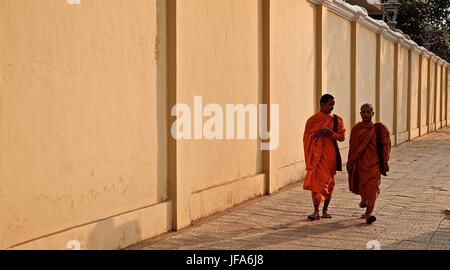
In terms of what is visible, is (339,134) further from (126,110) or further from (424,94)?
(424,94)

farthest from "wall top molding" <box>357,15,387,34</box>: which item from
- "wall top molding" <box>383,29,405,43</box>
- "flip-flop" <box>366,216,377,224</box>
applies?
"flip-flop" <box>366,216,377,224</box>

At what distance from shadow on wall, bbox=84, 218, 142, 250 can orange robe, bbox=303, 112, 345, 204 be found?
2.37 meters

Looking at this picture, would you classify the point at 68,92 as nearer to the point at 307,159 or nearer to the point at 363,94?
the point at 307,159

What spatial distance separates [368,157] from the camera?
7.53 metres

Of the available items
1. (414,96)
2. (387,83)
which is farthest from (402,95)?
(387,83)

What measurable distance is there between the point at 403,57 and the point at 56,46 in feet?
62.7

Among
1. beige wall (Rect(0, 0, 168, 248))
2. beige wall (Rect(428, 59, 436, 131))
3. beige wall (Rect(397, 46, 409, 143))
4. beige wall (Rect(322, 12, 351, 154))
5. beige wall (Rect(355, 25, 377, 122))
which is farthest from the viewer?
beige wall (Rect(428, 59, 436, 131))

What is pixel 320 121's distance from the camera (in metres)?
7.69

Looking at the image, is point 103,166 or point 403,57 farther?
point 403,57

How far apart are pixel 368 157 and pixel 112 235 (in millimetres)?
3255

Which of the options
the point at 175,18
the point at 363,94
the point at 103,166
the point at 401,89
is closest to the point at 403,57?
the point at 401,89

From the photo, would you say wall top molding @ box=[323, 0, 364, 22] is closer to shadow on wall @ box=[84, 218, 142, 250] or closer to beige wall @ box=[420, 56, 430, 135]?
shadow on wall @ box=[84, 218, 142, 250]
